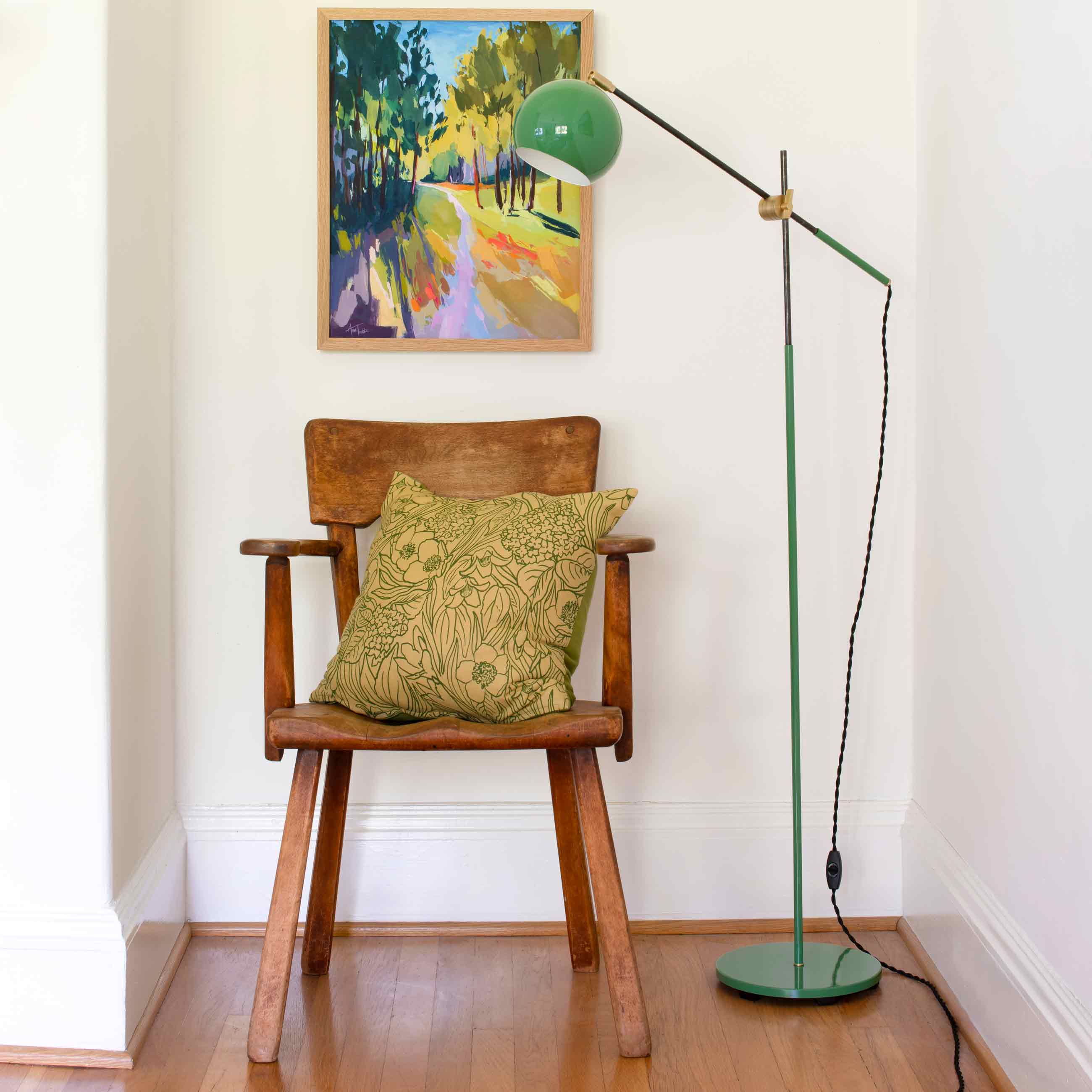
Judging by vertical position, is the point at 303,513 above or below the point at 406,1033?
above

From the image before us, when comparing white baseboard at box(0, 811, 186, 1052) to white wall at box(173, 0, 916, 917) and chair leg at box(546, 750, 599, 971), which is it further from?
chair leg at box(546, 750, 599, 971)

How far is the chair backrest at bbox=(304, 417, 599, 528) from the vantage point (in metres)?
2.01

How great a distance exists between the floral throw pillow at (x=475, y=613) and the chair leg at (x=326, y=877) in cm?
23

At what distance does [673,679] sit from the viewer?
2.19m

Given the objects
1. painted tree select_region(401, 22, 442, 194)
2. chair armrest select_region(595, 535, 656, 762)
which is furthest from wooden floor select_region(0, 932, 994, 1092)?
painted tree select_region(401, 22, 442, 194)

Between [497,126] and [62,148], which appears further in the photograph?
[497,126]

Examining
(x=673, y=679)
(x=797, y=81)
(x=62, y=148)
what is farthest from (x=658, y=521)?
(x=62, y=148)

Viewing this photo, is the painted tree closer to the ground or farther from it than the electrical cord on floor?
farther from it

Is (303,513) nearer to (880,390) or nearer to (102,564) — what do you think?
(102,564)

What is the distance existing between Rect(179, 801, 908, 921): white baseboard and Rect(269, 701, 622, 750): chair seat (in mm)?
619

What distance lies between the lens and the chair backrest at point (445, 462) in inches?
79.0

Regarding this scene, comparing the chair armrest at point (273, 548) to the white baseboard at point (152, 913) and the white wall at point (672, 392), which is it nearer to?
the white wall at point (672, 392)

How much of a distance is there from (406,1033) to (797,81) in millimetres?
1800

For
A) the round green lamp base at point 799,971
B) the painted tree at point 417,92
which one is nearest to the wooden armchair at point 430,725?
the round green lamp base at point 799,971
